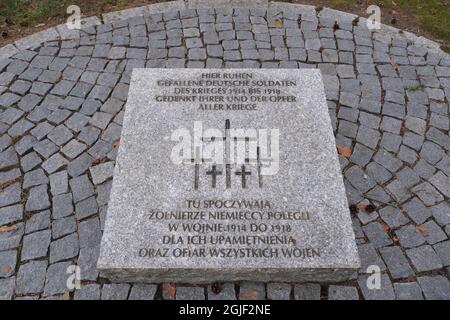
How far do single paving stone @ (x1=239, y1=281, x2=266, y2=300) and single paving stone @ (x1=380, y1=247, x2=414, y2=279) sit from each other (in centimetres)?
119

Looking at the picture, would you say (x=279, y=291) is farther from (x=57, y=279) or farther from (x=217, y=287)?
(x=57, y=279)

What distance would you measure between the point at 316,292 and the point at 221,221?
1.02 meters

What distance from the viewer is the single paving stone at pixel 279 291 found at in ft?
11.8

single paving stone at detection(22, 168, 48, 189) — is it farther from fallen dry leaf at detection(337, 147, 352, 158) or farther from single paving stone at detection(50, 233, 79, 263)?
fallen dry leaf at detection(337, 147, 352, 158)

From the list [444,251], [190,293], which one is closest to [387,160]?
[444,251]

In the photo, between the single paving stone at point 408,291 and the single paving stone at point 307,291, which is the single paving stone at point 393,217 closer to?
the single paving stone at point 408,291

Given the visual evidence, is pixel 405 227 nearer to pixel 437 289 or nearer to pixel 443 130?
pixel 437 289

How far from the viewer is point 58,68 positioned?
573 centimetres

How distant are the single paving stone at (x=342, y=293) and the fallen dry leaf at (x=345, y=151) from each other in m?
1.59

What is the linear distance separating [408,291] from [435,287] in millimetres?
255

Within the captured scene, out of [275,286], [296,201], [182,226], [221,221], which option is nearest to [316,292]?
[275,286]

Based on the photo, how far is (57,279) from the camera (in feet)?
12.3

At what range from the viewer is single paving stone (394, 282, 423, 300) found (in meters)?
3.66

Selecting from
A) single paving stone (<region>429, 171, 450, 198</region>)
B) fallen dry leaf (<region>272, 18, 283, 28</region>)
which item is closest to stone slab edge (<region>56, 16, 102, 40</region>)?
fallen dry leaf (<region>272, 18, 283, 28</region>)
